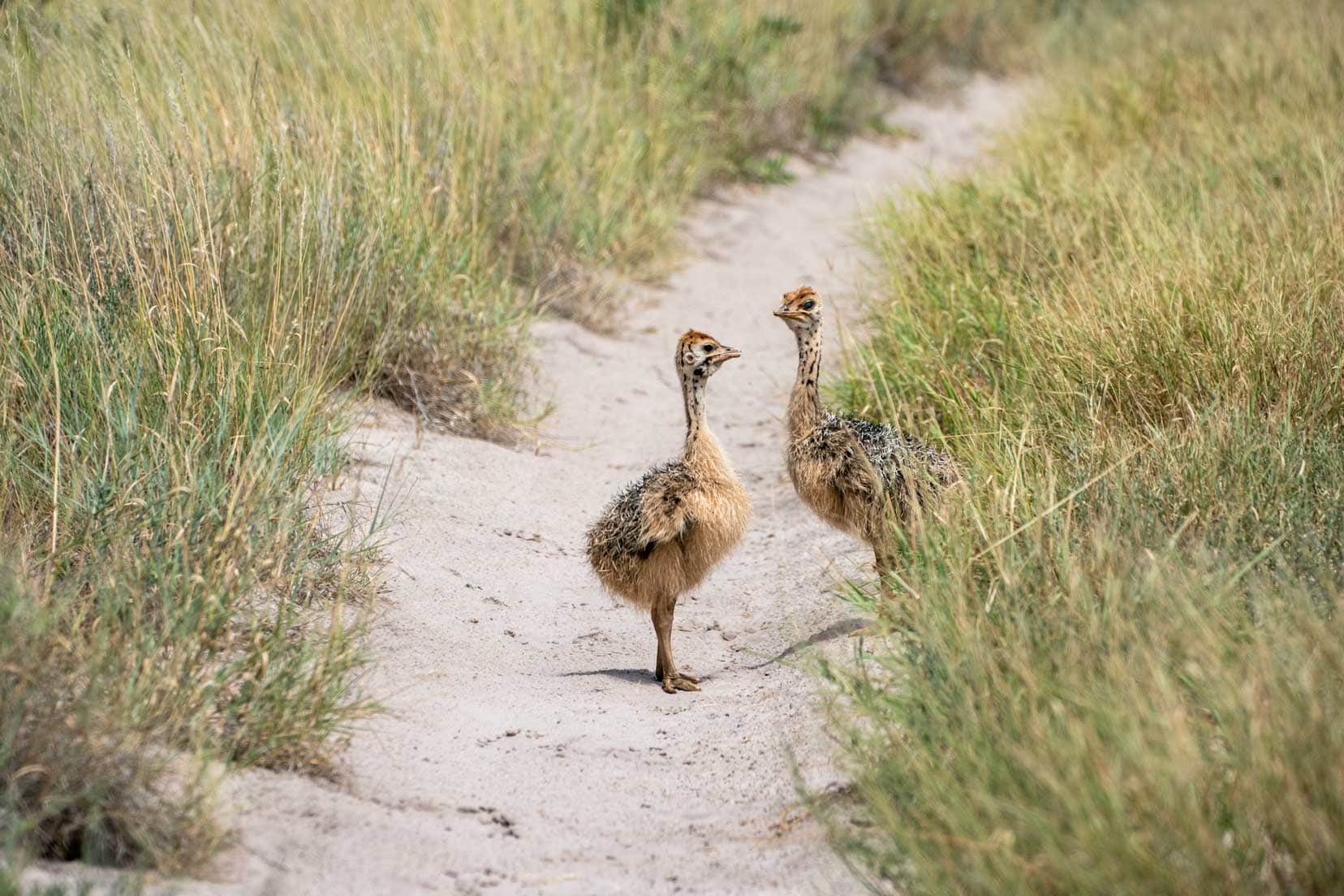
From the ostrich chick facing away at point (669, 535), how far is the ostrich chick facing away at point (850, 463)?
0.33m

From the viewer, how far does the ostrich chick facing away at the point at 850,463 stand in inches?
190

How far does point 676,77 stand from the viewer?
32.8 feet

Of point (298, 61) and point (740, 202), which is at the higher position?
point (298, 61)

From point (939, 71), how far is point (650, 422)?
27.3 ft

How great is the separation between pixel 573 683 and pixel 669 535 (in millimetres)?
639

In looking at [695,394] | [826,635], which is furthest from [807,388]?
[826,635]

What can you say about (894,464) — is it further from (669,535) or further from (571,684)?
(571,684)

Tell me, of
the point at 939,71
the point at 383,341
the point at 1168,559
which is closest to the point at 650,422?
the point at 383,341

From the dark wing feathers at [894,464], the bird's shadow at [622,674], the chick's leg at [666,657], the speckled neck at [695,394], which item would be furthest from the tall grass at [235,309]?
the dark wing feathers at [894,464]

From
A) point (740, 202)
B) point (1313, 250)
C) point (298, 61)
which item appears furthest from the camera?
point (740, 202)

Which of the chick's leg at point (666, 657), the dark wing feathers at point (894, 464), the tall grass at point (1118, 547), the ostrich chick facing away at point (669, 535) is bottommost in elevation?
the chick's leg at point (666, 657)

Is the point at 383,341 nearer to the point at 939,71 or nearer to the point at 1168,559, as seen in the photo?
the point at 1168,559

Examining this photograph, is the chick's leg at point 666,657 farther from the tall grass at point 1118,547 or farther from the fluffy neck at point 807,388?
the fluffy neck at point 807,388

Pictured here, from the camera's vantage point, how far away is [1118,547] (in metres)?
3.80
